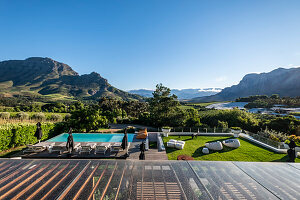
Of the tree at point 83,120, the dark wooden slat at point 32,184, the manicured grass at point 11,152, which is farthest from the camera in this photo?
the tree at point 83,120

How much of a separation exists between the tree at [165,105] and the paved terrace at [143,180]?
1906 cm

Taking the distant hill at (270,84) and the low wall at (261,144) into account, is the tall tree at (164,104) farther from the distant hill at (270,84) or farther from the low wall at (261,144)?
the distant hill at (270,84)

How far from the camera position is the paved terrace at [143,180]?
257cm

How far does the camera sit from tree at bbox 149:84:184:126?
75.7 feet

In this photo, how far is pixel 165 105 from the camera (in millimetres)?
23297

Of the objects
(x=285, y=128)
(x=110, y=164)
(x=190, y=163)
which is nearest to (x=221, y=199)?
(x=190, y=163)

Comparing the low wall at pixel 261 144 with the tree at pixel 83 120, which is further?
the tree at pixel 83 120

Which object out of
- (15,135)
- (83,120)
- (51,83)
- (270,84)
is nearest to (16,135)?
(15,135)

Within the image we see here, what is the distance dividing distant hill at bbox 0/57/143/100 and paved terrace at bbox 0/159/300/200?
122139 millimetres

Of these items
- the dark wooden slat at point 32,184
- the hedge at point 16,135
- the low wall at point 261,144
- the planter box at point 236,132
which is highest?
the dark wooden slat at point 32,184

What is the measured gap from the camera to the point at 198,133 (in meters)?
14.6

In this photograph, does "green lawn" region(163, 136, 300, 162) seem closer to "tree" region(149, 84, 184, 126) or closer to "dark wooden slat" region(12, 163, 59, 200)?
"dark wooden slat" region(12, 163, 59, 200)

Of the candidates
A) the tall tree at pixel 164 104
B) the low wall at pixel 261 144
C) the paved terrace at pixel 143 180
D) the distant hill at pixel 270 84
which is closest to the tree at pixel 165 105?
the tall tree at pixel 164 104

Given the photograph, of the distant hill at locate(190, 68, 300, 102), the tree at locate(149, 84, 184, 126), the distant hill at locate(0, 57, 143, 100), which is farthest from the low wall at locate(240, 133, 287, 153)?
the distant hill at locate(190, 68, 300, 102)
